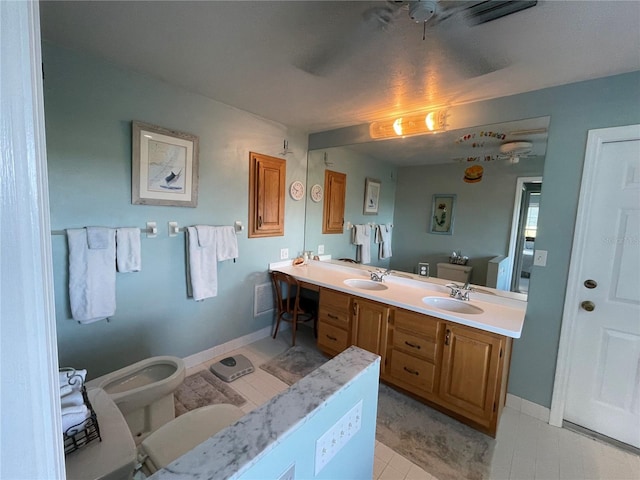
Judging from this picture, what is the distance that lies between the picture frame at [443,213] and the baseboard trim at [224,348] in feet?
6.86

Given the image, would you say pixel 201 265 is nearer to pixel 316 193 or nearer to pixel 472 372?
pixel 316 193

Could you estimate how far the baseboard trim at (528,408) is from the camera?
1.97 metres

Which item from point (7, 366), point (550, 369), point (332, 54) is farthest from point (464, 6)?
point (550, 369)

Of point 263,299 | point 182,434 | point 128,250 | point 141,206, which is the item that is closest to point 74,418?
point 182,434

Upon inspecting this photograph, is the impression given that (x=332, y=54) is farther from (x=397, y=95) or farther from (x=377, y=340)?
(x=377, y=340)

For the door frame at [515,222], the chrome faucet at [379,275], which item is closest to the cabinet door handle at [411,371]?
the chrome faucet at [379,275]

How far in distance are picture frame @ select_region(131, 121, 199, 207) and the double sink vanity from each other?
1.32m

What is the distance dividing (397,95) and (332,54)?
0.73 meters

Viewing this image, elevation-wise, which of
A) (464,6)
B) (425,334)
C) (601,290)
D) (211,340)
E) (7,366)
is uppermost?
(464,6)

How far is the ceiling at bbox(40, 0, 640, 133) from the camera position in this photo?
1.26 meters

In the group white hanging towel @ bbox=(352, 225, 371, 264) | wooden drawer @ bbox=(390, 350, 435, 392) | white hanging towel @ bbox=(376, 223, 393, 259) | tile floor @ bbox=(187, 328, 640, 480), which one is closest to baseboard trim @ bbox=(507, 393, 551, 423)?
tile floor @ bbox=(187, 328, 640, 480)

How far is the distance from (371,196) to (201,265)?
1803mm

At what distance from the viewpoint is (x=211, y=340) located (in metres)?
2.64

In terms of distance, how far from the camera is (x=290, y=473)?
0.66 m
